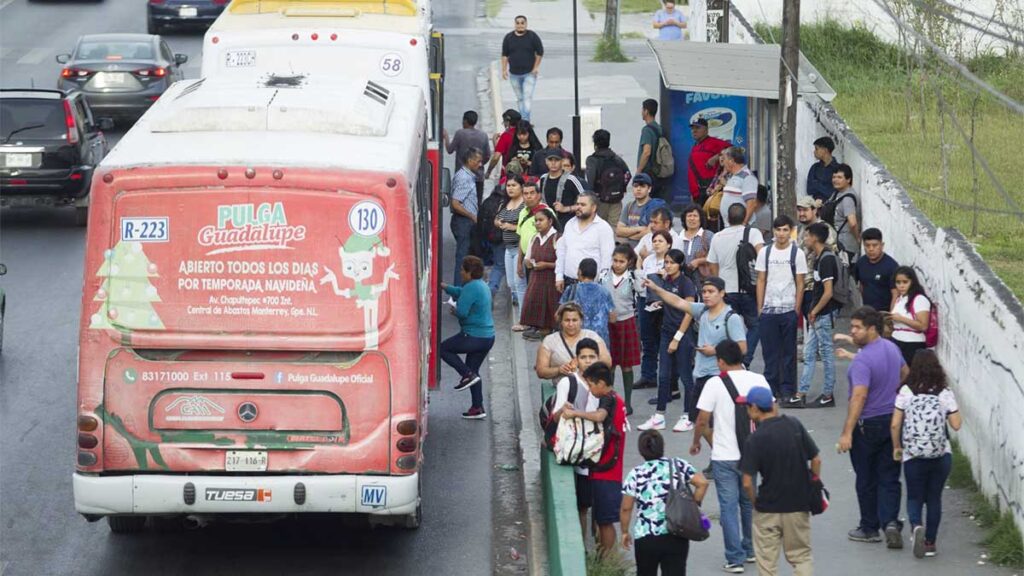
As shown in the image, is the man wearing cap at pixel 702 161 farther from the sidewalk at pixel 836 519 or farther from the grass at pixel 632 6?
the grass at pixel 632 6

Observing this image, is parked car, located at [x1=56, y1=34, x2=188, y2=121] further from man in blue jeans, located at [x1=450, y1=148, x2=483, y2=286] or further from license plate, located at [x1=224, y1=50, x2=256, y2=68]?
license plate, located at [x1=224, y1=50, x2=256, y2=68]

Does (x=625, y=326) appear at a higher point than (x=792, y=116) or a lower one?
lower

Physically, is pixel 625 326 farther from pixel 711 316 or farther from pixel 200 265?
pixel 200 265

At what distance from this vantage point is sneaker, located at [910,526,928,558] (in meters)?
10.7

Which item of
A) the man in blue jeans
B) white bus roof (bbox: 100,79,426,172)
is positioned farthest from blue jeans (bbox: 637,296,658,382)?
white bus roof (bbox: 100,79,426,172)

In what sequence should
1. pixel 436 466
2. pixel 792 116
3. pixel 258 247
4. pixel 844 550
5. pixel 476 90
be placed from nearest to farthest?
pixel 258 247
pixel 844 550
pixel 436 466
pixel 792 116
pixel 476 90

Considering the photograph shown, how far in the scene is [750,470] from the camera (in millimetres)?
9500

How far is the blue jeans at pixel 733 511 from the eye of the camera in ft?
33.8

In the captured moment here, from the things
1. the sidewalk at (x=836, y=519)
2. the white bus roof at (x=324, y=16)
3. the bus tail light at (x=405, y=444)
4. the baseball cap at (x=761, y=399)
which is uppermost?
the white bus roof at (x=324, y=16)

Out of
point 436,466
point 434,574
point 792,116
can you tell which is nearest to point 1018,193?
point 792,116

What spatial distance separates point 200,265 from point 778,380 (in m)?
5.99

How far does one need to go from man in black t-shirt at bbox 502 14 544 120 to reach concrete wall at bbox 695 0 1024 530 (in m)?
12.6

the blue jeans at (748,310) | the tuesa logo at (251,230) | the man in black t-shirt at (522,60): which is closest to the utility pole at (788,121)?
the blue jeans at (748,310)

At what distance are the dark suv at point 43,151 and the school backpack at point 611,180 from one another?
7.92 m
